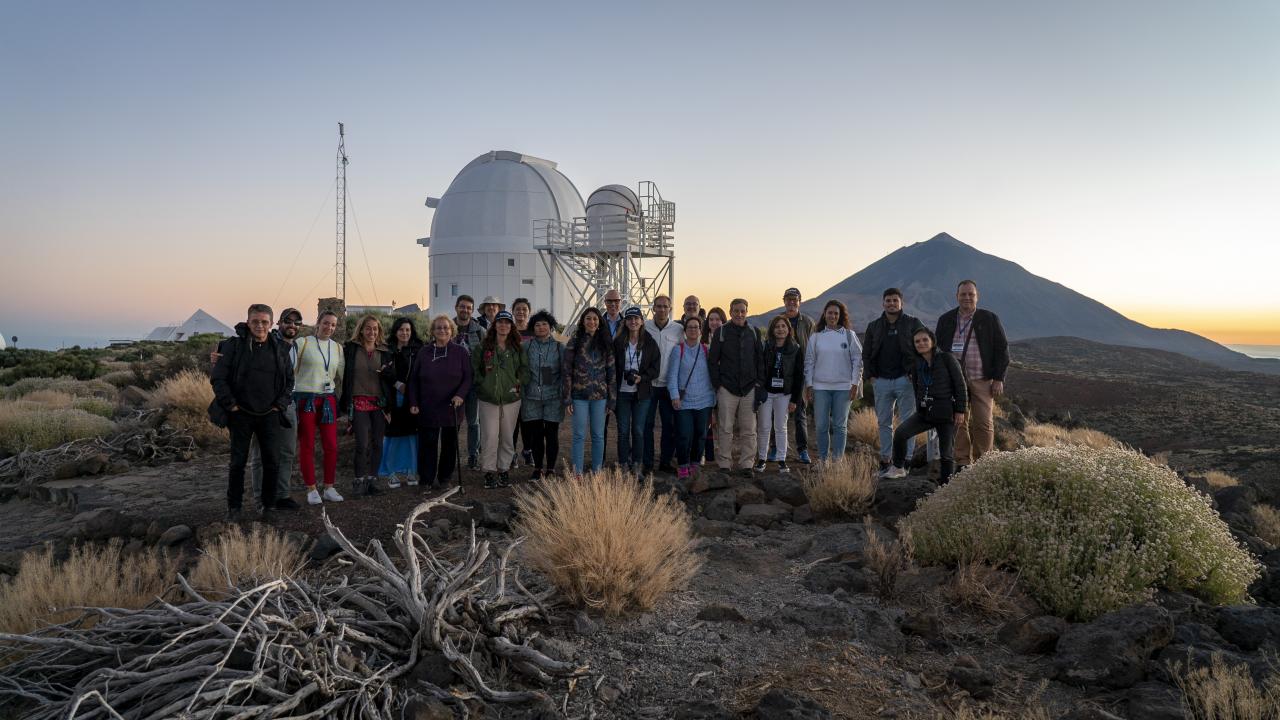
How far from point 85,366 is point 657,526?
2116cm

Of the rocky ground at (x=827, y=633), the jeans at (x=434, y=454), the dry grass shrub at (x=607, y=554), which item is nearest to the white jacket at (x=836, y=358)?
the rocky ground at (x=827, y=633)

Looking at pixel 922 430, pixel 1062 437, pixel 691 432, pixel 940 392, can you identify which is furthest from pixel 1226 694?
pixel 1062 437

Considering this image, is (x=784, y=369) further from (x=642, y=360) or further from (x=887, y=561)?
(x=887, y=561)

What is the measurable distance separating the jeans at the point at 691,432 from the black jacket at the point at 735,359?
40cm

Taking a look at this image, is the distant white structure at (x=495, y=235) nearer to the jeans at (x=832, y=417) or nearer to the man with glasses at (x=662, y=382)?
the man with glasses at (x=662, y=382)

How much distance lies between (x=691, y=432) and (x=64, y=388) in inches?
575

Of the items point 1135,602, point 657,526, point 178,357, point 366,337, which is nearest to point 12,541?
point 366,337

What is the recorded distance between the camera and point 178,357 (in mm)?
15898

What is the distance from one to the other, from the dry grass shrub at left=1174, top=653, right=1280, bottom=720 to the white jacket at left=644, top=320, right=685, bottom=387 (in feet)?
17.0

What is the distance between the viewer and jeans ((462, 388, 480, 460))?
775 centimetres

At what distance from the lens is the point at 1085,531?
15.0 feet

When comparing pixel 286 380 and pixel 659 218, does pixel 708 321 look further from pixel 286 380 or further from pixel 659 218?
pixel 659 218

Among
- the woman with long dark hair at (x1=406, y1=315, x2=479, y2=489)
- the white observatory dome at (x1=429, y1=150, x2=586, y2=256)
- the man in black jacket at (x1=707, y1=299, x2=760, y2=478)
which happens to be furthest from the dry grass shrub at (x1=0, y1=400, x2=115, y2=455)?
the white observatory dome at (x1=429, y1=150, x2=586, y2=256)

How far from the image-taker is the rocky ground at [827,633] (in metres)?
3.33
